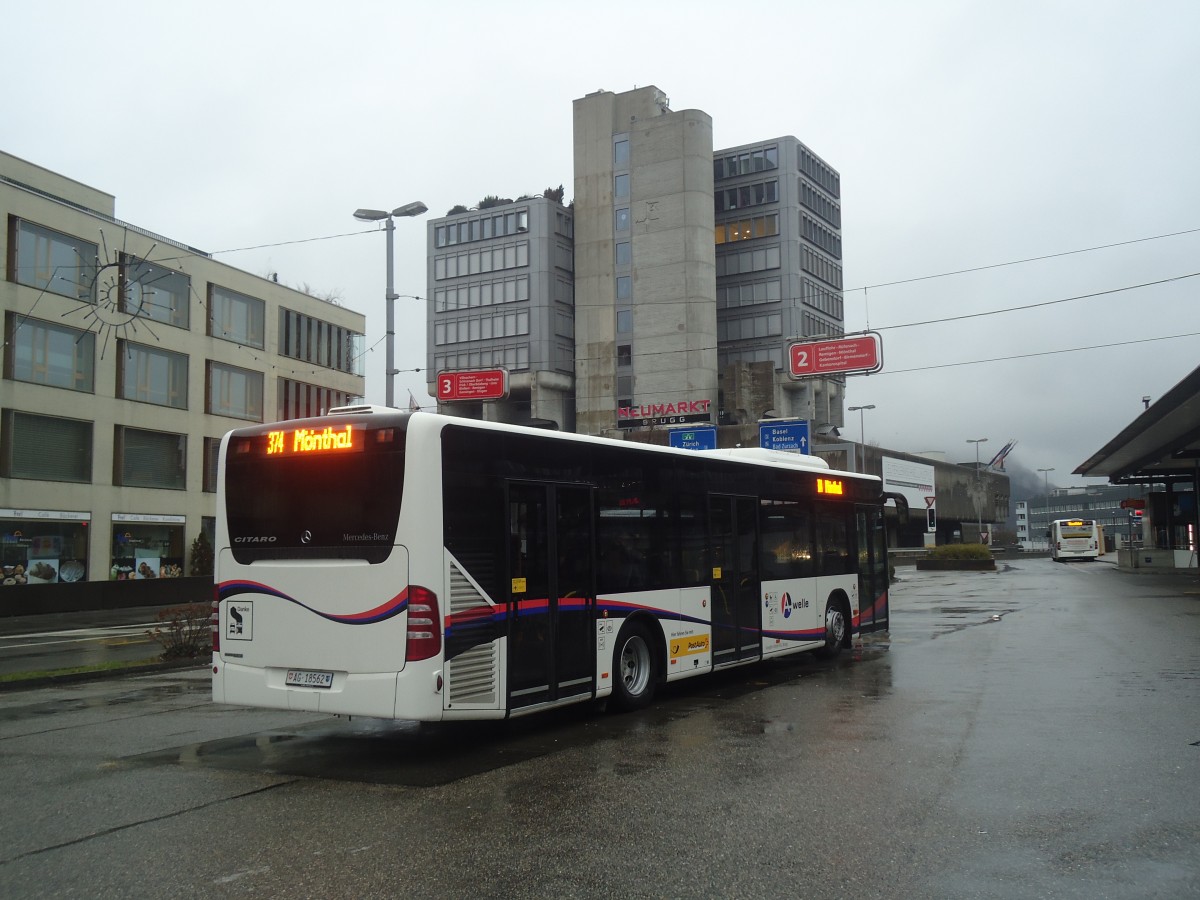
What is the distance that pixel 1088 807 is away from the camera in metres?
7.11

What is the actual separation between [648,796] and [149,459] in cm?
4208

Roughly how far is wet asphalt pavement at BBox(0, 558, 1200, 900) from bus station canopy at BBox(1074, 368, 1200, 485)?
2158 cm

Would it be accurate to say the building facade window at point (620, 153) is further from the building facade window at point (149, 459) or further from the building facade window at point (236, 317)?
the building facade window at point (149, 459)

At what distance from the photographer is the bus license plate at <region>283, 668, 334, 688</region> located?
8.96 m

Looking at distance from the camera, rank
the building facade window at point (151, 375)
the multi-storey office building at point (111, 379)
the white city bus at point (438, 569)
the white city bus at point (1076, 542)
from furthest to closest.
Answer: the white city bus at point (1076, 542) < the building facade window at point (151, 375) < the multi-storey office building at point (111, 379) < the white city bus at point (438, 569)

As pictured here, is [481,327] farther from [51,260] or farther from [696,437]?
[51,260]

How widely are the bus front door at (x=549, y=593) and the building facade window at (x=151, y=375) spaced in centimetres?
3803

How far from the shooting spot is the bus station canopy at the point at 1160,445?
107 ft

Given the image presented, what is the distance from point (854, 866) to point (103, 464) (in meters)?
42.1

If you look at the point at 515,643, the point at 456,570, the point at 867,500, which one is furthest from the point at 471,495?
the point at 867,500

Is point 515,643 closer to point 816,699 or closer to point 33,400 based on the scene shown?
point 816,699

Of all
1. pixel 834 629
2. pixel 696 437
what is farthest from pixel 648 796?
pixel 696 437

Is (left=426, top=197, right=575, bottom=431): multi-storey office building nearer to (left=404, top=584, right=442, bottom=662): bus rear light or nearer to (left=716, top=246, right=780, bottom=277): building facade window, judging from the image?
(left=716, top=246, right=780, bottom=277): building facade window

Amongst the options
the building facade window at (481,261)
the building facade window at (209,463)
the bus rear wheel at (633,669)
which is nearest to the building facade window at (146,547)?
the building facade window at (209,463)
